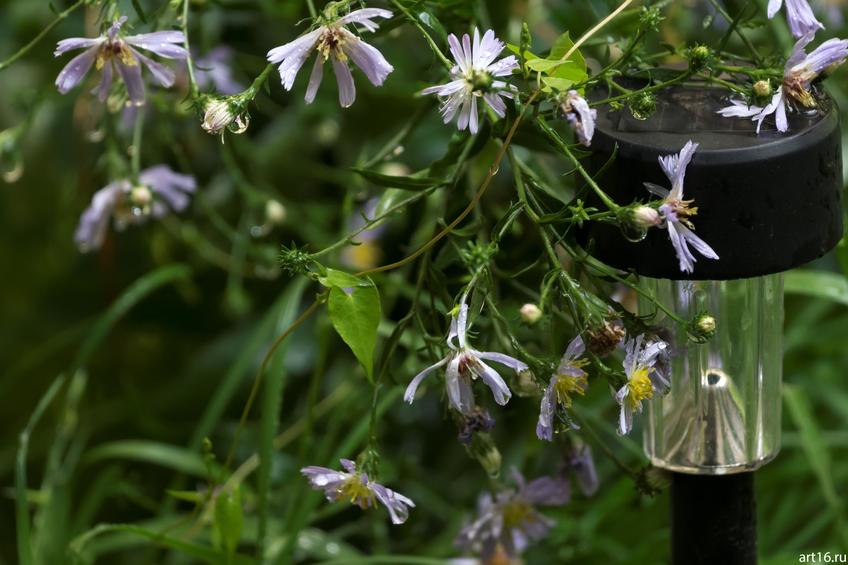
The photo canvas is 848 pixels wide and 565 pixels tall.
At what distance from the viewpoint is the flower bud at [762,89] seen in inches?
19.6

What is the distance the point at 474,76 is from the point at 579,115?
5cm

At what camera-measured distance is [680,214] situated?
47cm

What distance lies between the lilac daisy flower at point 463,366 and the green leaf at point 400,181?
0.10 m

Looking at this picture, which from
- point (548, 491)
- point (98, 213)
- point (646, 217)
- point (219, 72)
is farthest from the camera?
point (219, 72)

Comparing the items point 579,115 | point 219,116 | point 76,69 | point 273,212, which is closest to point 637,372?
point 579,115

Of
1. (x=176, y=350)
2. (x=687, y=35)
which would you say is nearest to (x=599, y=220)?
(x=687, y=35)

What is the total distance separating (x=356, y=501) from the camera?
56 centimetres

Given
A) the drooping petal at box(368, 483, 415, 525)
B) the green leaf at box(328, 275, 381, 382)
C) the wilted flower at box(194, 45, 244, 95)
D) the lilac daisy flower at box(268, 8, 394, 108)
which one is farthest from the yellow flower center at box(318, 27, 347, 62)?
the wilted flower at box(194, 45, 244, 95)

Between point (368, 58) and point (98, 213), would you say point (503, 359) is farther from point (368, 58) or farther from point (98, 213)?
point (98, 213)

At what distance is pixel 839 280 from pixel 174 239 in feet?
2.24

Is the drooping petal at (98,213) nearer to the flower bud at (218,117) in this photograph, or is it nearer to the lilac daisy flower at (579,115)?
the flower bud at (218,117)

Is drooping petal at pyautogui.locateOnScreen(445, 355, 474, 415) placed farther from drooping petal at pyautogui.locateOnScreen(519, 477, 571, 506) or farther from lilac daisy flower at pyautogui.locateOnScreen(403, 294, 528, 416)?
drooping petal at pyautogui.locateOnScreen(519, 477, 571, 506)

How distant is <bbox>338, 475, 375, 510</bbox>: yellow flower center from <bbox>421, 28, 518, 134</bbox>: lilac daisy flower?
183 millimetres

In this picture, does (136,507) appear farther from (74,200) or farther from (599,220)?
(599,220)
